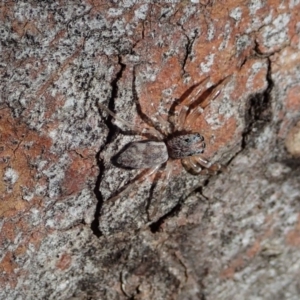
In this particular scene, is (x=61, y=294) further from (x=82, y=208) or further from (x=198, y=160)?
(x=198, y=160)

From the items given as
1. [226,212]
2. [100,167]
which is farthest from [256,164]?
[100,167]

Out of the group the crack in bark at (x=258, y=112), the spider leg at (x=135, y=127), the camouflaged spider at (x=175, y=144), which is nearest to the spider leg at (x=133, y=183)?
the camouflaged spider at (x=175, y=144)

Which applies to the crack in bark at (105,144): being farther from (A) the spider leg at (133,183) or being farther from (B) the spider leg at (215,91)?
(B) the spider leg at (215,91)

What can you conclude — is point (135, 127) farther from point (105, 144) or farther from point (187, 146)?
point (187, 146)

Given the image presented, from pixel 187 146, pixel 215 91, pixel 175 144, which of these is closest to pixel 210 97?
pixel 215 91

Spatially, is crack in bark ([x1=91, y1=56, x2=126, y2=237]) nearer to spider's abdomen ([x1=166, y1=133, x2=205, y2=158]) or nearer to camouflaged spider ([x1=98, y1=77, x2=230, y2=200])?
camouflaged spider ([x1=98, y1=77, x2=230, y2=200])
